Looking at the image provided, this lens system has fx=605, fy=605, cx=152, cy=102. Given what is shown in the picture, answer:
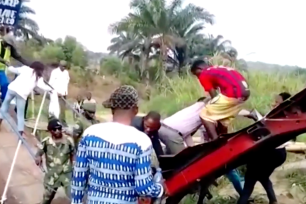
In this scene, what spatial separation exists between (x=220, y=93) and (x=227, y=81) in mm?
146

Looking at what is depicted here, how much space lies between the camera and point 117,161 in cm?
332

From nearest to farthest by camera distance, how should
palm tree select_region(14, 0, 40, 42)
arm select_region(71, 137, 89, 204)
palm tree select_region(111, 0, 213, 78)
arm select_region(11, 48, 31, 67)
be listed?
arm select_region(71, 137, 89, 204) < arm select_region(11, 48, 31, 67) < palm tree select_region(111, 0, 213, 78) < palm tree select_region(14, 0, 40, 42)

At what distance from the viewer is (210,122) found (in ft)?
19.1

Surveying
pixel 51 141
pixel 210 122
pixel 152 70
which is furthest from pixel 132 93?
pixel 152 70

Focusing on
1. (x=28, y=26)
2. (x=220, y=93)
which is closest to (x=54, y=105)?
(x=220, y=93)

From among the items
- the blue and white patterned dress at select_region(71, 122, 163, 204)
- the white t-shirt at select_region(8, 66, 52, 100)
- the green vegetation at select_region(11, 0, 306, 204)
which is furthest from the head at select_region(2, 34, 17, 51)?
the green vegetation at select_region(11, 0, 306, 204)

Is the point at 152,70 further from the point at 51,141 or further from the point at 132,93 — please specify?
the point at 132,93

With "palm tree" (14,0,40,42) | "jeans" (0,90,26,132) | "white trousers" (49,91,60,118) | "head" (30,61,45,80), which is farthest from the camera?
Result: "palm tree" (14,0,40,42)

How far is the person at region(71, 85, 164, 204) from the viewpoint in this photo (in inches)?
131

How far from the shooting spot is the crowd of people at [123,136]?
11.0 feet

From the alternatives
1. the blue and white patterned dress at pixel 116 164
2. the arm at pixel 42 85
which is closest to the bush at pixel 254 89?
the arm at pixel 42 85

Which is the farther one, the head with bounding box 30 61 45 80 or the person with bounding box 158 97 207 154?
the head with bounding box 30 61 45 80

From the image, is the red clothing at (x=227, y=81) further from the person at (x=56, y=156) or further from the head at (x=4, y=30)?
the head at (x=4, y=30)

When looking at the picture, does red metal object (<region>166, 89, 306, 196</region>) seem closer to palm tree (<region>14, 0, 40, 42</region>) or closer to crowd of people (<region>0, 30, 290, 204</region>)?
crowd of people (<region>0, 30, 290, 204</region>)
